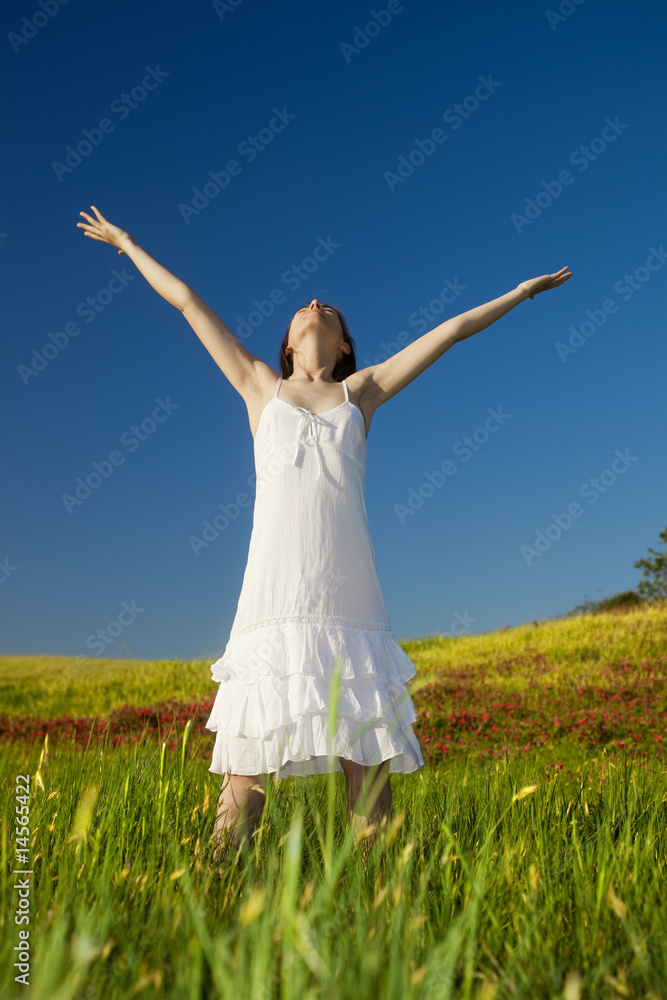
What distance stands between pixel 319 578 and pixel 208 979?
5.26 feet

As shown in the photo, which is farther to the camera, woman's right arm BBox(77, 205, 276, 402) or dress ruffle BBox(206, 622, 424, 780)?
woman's right arm BBox(77, 205, 276, 402)

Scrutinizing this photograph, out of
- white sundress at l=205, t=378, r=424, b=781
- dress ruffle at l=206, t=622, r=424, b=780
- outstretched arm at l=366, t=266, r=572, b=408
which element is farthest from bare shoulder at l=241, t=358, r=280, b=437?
dress ruffle at l=206, t=622, r=424, b=780

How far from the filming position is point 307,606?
2.87 meters

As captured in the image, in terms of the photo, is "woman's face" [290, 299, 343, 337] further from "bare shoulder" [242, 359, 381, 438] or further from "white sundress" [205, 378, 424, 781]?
"white sundress" [205, 378, 424, 781]

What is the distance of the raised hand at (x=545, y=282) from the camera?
422 centimetres

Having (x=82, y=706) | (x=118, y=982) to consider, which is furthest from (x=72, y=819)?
(x=82, y=706)

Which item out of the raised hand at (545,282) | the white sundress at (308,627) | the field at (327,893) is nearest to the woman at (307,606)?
the white sundress at (308,627)

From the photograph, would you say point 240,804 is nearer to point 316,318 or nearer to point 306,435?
point 306,435

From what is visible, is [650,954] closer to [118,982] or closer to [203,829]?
[118,982]

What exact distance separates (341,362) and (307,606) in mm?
1823

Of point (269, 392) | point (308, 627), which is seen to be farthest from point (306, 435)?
point (308, 627)

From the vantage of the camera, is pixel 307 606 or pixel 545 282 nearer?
pixel 307 606

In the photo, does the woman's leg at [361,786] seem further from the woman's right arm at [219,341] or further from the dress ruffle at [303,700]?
the woman's right arm at [219,341]

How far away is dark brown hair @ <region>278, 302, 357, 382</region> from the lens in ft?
13.3
